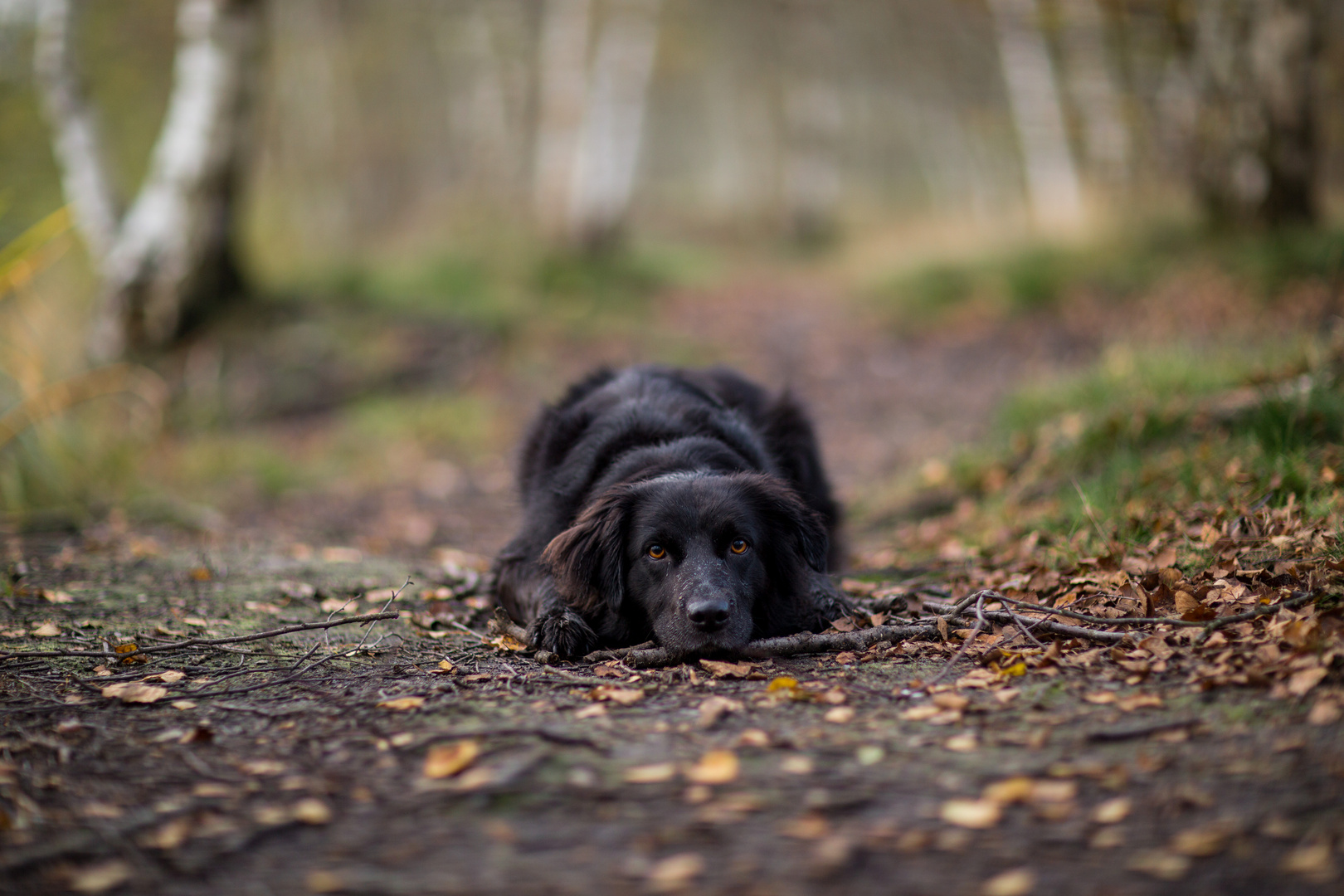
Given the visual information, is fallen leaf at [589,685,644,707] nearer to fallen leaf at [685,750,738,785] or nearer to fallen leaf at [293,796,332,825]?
fallen leaf at [685,750,738,785]

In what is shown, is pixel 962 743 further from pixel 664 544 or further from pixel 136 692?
pixel 136 692

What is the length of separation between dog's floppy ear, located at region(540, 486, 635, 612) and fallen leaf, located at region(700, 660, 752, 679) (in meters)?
0.51

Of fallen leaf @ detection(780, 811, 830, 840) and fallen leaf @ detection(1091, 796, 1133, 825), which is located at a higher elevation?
fallen leaf @ detection(780, 811, 830, 840)

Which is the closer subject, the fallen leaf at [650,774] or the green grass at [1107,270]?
the fallen leaf at [650,774]

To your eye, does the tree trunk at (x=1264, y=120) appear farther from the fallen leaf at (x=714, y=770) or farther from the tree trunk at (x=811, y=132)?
the tree trunk at (x=811, y=132)

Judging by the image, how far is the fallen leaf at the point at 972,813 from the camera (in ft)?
7.02

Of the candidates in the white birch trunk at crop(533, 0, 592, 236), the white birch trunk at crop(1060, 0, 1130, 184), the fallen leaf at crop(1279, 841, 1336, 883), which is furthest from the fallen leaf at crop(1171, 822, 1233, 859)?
the white birch trunk at crop(1060, 0, 1130, 184)

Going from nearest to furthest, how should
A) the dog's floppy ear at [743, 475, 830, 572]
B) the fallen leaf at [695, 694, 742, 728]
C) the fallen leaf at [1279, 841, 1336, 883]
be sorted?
the fallen leaf at [1279, 841, 1336, 883] < the fallen leaf at [695, 694, 742, 728] < the dog's floppy ear at [743, 475, 830, 572]

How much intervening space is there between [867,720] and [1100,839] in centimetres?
81

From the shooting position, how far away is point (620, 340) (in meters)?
11.9

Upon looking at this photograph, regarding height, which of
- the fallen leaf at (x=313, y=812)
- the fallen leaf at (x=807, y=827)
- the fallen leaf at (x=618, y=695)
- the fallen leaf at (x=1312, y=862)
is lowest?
the fallen leaf at (x=1312, y=862)

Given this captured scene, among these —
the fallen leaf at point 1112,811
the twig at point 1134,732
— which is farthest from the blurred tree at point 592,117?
the fallen leaf at point 1112,811

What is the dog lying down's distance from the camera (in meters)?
3.53

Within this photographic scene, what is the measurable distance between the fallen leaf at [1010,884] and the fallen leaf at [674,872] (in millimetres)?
571
